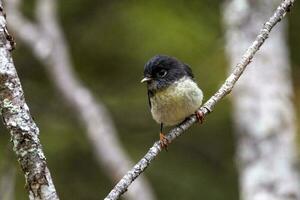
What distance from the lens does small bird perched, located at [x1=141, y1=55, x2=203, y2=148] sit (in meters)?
4.16

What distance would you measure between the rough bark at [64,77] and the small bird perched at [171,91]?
2663 mm

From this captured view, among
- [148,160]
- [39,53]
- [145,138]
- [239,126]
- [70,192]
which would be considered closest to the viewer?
[148,160]

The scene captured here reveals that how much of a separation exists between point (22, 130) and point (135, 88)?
5.97m

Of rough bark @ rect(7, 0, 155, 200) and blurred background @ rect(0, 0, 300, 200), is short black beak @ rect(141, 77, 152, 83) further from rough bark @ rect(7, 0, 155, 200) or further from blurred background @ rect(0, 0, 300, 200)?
blurred background @ rect(0, 0, 300, 200)

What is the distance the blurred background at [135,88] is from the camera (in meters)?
7.81

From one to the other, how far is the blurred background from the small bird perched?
2.98 metres

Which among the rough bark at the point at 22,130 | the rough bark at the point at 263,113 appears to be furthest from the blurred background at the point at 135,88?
the rough bark at the point at 22,130

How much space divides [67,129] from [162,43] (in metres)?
1.72

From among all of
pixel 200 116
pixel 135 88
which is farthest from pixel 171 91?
pixel 135 88

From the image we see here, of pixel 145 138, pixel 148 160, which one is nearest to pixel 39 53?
pixel 145 138

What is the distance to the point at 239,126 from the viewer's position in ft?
19.6

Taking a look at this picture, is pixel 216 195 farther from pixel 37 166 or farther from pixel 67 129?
pixel 37 166

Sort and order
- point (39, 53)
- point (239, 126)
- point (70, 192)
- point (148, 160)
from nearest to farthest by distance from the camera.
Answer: point (148, 160), point (239, 126), point (39, 53), point (70, 192)

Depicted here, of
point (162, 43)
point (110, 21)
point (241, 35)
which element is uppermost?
point (110, 21)
